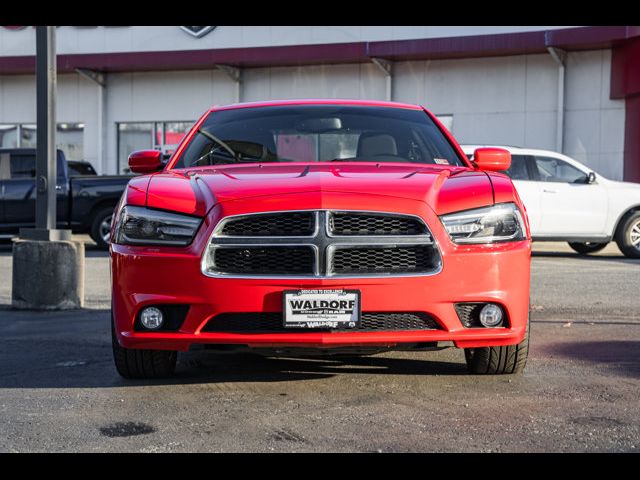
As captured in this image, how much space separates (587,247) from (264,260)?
1227 centimetres

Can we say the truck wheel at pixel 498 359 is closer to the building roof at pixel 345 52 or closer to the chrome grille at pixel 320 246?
the chrome grille at pixel 320 246

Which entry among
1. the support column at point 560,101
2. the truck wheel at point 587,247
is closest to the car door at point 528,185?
the truck wheel at point 587,247

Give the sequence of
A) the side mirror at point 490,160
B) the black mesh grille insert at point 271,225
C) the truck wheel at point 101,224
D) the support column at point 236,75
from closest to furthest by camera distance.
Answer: the black mesh grille insert at point 271,225, the side mirror at point 490,160, the truck wheel at point 101,224, the support column at point 236,75

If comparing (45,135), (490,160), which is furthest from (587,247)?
(490,160)

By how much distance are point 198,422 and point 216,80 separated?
857 inches

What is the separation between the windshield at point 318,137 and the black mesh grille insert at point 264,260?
140cm

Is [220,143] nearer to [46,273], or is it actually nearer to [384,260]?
[384,260]

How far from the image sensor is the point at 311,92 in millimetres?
24641

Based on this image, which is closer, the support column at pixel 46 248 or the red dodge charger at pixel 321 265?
the red dodge charger at pixel 321 265

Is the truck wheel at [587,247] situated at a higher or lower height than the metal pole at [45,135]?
lower

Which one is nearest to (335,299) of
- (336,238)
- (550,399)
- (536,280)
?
(336,238)

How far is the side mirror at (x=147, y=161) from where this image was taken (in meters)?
6.07

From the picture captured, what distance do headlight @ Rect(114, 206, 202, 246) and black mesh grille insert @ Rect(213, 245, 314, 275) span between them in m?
0.20

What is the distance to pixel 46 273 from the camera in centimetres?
826
